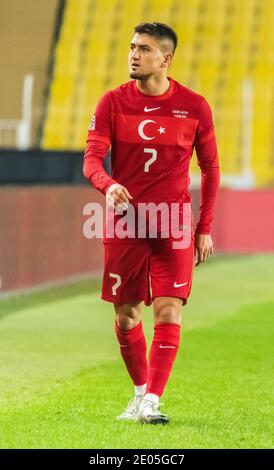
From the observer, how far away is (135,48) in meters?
7.72

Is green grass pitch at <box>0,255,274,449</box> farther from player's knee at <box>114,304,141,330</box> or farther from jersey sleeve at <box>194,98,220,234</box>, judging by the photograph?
jersey sleeve at <box>194,98,220,234</box>

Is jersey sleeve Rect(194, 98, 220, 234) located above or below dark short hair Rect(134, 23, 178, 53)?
below

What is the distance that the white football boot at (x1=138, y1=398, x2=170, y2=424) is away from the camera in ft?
25.7

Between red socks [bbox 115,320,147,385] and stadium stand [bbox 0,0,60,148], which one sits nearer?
red socks [bbox 115,320,147,385]

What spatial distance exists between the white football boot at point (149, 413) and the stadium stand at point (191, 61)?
37.4m

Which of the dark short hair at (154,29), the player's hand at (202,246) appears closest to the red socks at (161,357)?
the player's hand at (202,246)

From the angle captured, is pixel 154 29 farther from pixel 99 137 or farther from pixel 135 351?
pixel 135 351

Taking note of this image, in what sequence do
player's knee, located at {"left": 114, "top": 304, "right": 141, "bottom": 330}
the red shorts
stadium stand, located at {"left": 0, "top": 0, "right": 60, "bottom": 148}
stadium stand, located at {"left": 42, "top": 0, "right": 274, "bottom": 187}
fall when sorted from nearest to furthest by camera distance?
the red shorts < player's knee, located at {"left": 114, "top": 304, "right": 141, "bottom": 330} < stadium stand, located at {"left": 42, "top": 0, "right": 274, "bottom": 187} < stadium stand, located at {"left": 0, "top": 0, "right": 60, "bottom": 148}

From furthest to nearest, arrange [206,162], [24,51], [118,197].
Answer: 1. [24,51]
2. [206,162]
3. [118,197]

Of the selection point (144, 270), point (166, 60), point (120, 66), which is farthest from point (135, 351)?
point (120, 66)

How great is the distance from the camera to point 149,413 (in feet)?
25.6

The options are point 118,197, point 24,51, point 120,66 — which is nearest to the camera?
point 118,197

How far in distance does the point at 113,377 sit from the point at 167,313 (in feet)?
8.53

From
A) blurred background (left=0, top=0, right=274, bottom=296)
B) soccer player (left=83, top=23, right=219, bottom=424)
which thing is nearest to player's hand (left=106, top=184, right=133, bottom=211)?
soccer player (left=83, top=23, right=219, bottom=424)
